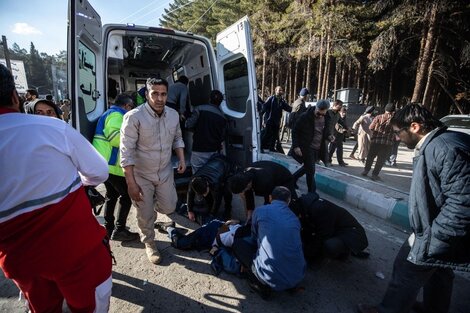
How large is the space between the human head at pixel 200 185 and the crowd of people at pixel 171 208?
1cm

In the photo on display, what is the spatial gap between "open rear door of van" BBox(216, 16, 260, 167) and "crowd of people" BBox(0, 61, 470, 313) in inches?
11.6

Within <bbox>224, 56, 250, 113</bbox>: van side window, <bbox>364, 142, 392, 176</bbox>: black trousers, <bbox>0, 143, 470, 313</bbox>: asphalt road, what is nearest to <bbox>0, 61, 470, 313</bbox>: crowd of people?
<bbox>0, 143, 470, 313</bbox>: asphalt road

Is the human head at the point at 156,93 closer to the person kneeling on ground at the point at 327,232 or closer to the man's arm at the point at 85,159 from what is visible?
the man's arm at the point at 85,159

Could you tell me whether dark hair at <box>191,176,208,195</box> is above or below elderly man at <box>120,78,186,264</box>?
below

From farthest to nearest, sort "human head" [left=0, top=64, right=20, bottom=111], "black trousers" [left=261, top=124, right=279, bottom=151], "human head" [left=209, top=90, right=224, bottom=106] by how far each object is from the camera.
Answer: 1. "black trousers" [left=261, top=124, right=279, bottom=151]
2. "human head" [left=209, top=90, right=224, bottom=106]
3. "human head" [left=0, top=64, right=20, bottom=111]

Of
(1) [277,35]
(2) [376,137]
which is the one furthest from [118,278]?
(1) [277,35]

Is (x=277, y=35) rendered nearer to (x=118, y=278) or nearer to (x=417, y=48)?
(x=417, y=48)

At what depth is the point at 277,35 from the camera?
53.8 ft

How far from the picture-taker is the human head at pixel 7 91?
107 centimetres

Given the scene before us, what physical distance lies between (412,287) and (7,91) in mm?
2480

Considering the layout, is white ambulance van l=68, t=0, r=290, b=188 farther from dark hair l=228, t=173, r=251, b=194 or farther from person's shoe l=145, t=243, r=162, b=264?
person's shoe l=145, t=243, r=162, b=264

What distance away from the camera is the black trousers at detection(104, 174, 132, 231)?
9.13ft

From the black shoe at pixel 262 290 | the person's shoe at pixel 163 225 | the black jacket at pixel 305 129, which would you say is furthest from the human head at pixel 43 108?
the black jacket at pixel 305 129

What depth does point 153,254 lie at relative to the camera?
104 inches
